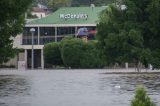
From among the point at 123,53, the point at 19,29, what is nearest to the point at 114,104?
the point at 19,29

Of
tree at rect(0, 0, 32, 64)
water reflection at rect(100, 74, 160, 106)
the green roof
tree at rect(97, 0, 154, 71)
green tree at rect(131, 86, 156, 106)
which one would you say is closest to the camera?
green tree at rect(131, 86, 156, 106)

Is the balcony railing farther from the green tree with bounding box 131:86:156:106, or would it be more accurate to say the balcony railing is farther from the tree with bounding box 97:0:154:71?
the green tree with bounding box 131:86:156:106

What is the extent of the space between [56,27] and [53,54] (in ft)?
50.1

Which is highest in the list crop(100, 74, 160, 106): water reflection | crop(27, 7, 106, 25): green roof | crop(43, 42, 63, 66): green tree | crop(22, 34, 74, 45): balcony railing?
crop(27, 7, 106, 25): green roof

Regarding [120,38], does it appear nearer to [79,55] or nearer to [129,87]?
[129,87]

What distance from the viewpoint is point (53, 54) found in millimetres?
96812

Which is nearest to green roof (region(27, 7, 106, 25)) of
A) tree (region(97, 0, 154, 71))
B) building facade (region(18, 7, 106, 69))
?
building facade (region(18, 7, 106, 69))

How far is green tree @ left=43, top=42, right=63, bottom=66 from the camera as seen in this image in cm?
9644

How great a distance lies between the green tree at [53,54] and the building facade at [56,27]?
11357mm

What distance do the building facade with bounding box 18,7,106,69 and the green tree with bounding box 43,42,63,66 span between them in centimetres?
1136

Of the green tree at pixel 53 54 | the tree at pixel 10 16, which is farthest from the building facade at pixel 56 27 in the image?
the tree at pixel 10 16

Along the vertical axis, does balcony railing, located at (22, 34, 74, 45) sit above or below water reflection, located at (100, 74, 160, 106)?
above

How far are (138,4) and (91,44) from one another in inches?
2205

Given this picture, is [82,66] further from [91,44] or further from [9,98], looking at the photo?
[9,98]
